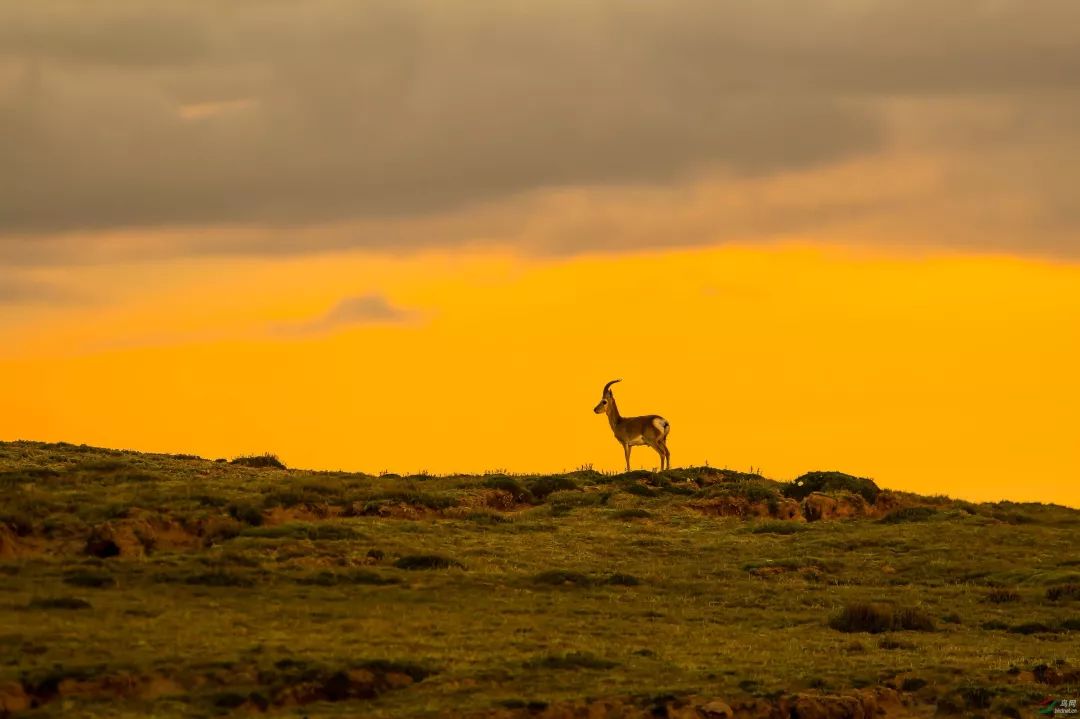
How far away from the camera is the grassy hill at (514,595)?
26422mm

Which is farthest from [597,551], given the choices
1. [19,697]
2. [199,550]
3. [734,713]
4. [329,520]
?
[19,697]

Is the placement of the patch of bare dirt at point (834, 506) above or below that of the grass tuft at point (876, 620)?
above

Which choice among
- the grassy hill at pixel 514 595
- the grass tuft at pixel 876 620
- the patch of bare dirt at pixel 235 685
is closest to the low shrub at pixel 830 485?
the grassy hill at pixel 514 595

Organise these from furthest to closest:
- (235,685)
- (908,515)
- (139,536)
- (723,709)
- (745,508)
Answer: (745,508)
(908,515)
(139,536)
(235,685)
(723,709)

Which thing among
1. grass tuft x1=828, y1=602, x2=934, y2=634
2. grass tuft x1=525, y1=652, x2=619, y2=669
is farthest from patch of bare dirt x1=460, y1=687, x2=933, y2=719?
grass tuft x1=828, y1=602, x2=934, y2=634

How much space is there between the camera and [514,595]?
35.6 meters

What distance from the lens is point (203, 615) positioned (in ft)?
101

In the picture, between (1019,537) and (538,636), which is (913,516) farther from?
(538,636)

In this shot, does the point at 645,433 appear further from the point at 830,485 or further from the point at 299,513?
the point at 299,513

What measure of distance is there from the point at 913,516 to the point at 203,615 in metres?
25.7

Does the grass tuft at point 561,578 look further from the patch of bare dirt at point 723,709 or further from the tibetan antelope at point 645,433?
the tibetan antelope at point 645,433

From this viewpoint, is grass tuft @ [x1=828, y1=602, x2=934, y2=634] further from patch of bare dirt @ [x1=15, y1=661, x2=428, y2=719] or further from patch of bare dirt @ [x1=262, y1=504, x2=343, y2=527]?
patch of bare dirt @ [x1=262, y1=504, x2=343, y2=527]

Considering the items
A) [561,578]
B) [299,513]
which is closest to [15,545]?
[299,513]

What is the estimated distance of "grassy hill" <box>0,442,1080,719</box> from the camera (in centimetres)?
2642
